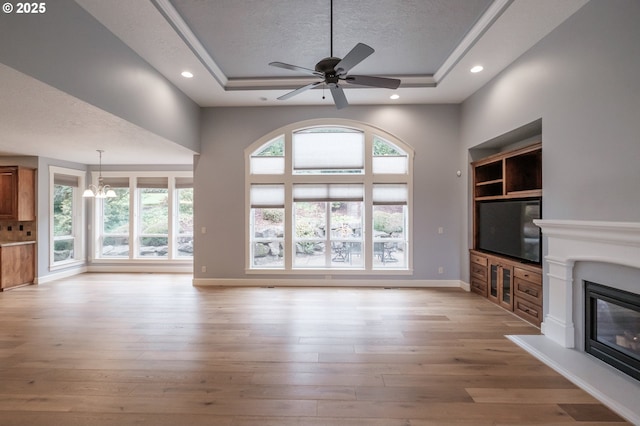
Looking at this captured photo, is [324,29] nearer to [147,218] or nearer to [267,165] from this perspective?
[267,165]

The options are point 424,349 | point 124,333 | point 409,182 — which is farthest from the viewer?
point 409,182

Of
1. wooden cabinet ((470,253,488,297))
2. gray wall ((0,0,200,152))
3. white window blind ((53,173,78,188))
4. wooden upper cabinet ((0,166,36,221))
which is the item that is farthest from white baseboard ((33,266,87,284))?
wooden cabinet ((470,253,488,297))

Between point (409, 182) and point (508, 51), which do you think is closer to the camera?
point (508, 51)

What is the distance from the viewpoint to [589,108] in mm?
2707

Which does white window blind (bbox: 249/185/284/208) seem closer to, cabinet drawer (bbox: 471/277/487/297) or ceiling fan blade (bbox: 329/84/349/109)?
ceiling fan blade (bbox: 329/84/349/109)

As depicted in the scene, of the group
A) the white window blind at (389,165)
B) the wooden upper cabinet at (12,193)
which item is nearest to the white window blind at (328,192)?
the white window blind at (389,165)

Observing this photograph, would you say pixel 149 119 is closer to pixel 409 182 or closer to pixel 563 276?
pixel 409 182

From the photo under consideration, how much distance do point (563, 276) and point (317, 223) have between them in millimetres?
3704

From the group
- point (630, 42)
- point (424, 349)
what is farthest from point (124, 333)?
point (630, 42)

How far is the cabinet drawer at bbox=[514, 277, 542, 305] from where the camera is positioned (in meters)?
3.47

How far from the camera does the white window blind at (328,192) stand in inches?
217

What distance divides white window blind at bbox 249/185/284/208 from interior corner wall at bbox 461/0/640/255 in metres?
3.95

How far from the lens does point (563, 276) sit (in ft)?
9.77

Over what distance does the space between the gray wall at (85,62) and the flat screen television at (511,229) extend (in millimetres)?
5079
